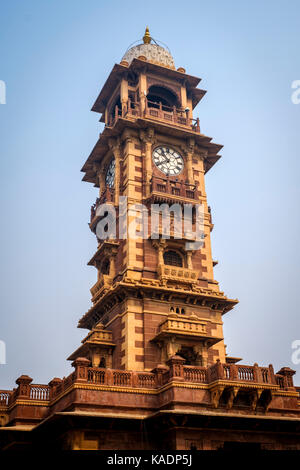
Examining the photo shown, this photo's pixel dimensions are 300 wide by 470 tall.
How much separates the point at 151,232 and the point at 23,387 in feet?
40.7

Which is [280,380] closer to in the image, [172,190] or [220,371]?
[220,371]

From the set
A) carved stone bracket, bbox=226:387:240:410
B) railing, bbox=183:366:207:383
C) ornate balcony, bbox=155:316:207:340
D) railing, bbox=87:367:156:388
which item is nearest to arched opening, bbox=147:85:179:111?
ornate balcony, bbox=155:316:207:340

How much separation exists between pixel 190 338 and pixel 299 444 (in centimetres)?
818

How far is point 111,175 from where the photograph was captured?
4159cm

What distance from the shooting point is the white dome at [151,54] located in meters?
45.8

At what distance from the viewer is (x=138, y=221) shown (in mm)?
35938

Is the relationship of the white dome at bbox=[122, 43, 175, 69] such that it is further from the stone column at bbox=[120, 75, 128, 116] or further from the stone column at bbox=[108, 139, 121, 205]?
the stone column at bbox=[108, 139, 121, 205]

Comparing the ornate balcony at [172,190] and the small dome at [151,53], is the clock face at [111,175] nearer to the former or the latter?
the ornate balcony at [172,190]

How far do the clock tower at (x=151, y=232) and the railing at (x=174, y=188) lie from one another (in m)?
0.08

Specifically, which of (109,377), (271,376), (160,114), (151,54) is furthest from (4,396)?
(151,54)

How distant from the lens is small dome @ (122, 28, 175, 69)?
150 feet

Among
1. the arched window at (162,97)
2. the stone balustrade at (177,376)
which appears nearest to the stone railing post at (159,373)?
the stone balustrade at (177,376)

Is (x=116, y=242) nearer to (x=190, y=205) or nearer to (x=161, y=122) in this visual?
(x=190, y=205)
